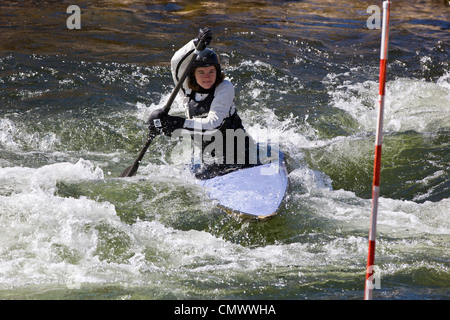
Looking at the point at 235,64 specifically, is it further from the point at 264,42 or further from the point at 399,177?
the point at 399,177

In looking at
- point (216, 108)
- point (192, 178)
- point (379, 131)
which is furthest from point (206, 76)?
point (379, 131)

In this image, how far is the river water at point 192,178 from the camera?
337 centimetres

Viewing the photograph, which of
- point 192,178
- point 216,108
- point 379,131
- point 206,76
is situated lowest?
point 192,178

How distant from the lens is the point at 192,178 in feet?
15.7

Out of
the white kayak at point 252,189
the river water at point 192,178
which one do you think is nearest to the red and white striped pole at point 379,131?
the river water at point 192,178

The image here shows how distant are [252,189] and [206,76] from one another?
1.03 meters

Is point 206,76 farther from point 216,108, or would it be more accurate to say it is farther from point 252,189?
point 252,189

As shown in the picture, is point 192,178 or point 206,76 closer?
point 206,76

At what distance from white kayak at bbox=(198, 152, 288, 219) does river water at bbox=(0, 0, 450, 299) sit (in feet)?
0.38

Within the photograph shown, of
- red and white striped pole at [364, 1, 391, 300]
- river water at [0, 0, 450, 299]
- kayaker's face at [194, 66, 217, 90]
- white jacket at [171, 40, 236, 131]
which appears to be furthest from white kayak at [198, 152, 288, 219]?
red and white striped pole at [364, 1, 391, 300]

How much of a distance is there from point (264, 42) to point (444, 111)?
395 cm
